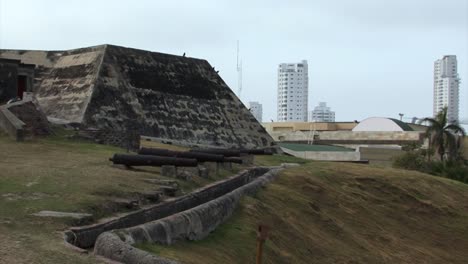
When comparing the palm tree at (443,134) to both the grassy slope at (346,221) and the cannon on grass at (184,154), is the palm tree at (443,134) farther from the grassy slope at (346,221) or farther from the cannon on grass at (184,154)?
the cannon on grass at (184,154)

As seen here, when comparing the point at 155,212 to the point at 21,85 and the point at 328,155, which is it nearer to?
the point at 21,85

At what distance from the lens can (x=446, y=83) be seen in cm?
11369

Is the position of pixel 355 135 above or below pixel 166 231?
above

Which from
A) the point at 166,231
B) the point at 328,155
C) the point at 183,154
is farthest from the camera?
the point at 328,155

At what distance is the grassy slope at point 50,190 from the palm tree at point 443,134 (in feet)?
87.5

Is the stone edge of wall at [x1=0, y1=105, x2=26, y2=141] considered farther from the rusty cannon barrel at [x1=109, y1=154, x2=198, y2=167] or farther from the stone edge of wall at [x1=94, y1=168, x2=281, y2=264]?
the stone edge of wall at [x1=94, y1=168, x2=281, y2=264]

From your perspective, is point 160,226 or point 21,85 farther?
point 21,85

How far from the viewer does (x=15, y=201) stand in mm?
10039

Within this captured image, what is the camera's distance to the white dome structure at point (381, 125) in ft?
206

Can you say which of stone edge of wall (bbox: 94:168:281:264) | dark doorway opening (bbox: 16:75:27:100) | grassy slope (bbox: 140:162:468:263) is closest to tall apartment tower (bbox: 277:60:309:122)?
grassy slope (bbox: 140:162:468:263)

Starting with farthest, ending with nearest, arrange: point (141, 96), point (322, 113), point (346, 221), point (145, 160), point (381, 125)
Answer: point (322, 113), point (381, 125), point (141, 96), point (346, 221), point (145, 160)

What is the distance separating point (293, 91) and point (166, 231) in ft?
354

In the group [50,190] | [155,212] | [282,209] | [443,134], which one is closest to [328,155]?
[443,134]

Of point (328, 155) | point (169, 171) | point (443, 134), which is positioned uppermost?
point (443, 134)
